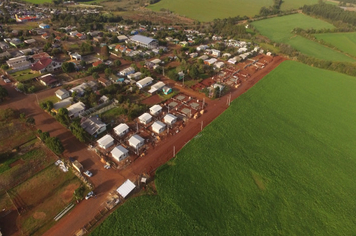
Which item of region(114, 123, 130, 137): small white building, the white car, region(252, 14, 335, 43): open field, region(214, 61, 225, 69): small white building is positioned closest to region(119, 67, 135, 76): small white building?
region(114, 123, 130, 137): small white building

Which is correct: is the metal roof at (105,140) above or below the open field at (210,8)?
below

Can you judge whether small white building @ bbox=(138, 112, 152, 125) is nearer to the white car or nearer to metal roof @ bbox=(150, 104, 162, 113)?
metal roof @ bbox=(150, 104, 162, 113)

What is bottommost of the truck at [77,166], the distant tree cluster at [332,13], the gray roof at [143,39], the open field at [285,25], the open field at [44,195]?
the open field at [44,195]

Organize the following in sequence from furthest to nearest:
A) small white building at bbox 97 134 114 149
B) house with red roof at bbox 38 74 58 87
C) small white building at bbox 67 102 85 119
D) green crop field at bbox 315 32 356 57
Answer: green crop field at bbox 315 32 356 57 → house with red roof at bbox 38 74 58 87 → small white building at bbox 67 102 85 119 → small white building at bbox 97 134 114 149

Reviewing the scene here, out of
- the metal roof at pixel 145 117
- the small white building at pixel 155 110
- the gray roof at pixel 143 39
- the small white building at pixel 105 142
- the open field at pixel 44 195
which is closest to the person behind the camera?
the open field at pixel 44 195

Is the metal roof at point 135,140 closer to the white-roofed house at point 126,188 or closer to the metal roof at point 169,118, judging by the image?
the metal roof at point 169,118

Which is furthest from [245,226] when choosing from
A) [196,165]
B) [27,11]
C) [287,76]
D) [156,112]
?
[27,11]

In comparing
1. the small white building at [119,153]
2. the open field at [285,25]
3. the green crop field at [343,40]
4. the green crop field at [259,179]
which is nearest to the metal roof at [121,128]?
the small white building at [119,153]
